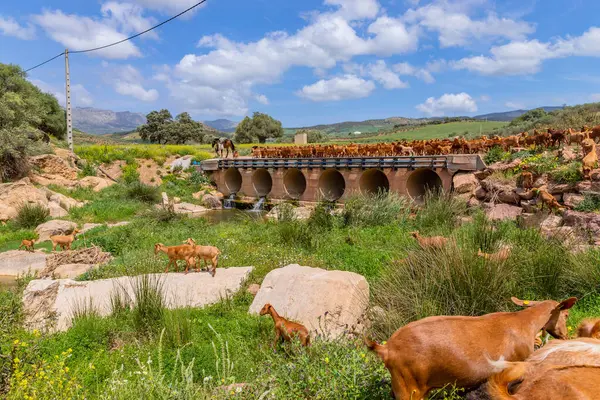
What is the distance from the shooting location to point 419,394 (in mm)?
2270

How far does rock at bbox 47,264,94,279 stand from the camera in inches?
384

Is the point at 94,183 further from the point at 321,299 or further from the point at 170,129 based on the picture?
the point at 170,129

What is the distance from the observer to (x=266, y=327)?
18.4ft

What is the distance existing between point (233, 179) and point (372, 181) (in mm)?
11311

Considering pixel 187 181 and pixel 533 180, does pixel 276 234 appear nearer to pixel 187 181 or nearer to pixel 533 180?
pixel 533 180

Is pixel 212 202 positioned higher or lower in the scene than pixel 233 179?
lower

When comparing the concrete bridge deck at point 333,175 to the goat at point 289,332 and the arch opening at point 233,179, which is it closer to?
the arch opening at point 233,179

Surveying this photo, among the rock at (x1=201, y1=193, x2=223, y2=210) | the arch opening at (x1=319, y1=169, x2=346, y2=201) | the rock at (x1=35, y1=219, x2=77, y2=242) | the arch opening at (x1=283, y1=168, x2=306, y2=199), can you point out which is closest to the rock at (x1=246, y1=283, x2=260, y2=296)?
the rock at (x1=35, y1=219, x2=77, y2=242)

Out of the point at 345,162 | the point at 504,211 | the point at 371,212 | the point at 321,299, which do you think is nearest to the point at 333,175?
the point at 345,162

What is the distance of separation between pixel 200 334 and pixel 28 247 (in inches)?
401

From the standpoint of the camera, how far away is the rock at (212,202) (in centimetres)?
2577

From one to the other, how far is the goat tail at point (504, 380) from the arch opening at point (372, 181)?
19762mm

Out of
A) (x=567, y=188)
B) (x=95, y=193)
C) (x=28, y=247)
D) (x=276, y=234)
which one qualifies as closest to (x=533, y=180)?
(x=567, y=188)

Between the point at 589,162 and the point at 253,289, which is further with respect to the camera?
the point at 589,162
